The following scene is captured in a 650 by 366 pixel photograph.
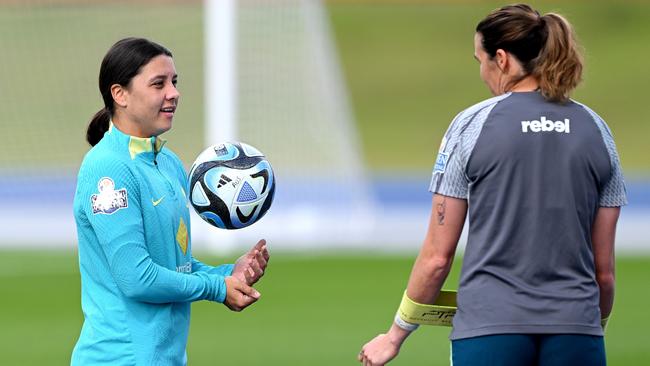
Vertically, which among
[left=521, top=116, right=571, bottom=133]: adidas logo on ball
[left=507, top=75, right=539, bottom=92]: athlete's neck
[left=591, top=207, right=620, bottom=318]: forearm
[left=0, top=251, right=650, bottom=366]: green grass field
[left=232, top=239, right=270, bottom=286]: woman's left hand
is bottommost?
[left=0, top=251, right=650, bottom=366]: green grass field

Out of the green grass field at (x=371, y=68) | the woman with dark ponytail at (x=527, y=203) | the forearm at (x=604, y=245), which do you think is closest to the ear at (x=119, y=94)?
the woman with dark ponytail at (x=527, y=203)

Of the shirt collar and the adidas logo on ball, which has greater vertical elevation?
the adidas logo on ball

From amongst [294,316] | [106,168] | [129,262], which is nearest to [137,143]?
[106,168]

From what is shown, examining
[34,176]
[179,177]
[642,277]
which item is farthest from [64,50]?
[179,177]

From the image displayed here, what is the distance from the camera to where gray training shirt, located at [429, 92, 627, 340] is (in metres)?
3.76

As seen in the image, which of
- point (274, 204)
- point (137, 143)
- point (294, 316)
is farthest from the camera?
point (274, 204)

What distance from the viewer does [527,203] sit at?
3.77m

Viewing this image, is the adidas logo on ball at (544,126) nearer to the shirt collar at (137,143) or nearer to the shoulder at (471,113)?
the shoulder at (471,113)

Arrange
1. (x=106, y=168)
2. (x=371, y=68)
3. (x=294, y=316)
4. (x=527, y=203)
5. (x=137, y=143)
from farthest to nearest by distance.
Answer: (x=371, y=68)
(x=294, y=316)
(x=137, y=143)
(x=106, y=168)
(x=527, y=203)

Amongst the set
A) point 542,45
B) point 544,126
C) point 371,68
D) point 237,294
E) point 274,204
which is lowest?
point 371,68

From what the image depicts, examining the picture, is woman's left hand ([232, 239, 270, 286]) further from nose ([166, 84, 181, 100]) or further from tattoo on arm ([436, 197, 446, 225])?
tattoo on arm ([436, 197, 446, 225])

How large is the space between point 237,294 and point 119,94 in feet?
2.74

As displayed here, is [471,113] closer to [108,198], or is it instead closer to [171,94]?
[171,94]

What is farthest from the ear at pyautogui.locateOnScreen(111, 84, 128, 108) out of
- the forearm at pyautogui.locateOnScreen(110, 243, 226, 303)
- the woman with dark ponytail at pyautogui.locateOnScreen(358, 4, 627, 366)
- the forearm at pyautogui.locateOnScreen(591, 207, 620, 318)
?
the forearm at pyautogui.locateOnScreen(591, 207, 620, 318)
